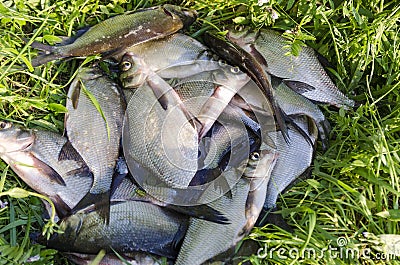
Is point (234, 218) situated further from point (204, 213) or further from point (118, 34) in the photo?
point (118, 34)

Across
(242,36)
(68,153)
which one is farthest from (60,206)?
(242,36)

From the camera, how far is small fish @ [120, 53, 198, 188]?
300 cm

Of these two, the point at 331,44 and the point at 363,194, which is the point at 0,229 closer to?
the point at 363,194

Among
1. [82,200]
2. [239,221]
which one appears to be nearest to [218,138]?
[239,221]

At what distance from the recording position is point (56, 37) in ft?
10.5

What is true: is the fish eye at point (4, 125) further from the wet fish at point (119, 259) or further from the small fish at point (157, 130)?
the wet fish at point (119, 259)

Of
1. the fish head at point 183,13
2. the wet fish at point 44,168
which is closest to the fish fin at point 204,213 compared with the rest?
the wet fish at point 44,168

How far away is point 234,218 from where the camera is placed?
290 centimetres

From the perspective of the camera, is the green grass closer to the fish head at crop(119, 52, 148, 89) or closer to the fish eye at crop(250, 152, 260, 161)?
the fish eye at crop(250, 152, 260, 161)

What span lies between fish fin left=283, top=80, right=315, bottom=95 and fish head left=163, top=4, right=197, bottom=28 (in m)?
0.73

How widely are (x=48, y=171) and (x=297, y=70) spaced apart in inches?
66.0

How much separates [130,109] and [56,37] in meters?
0.66

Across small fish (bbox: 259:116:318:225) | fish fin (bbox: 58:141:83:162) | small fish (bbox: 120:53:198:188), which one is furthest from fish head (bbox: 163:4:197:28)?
fish fin (bbox: 58:141:83:162)

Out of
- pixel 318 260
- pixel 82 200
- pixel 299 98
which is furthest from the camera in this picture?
pixel 299 98
